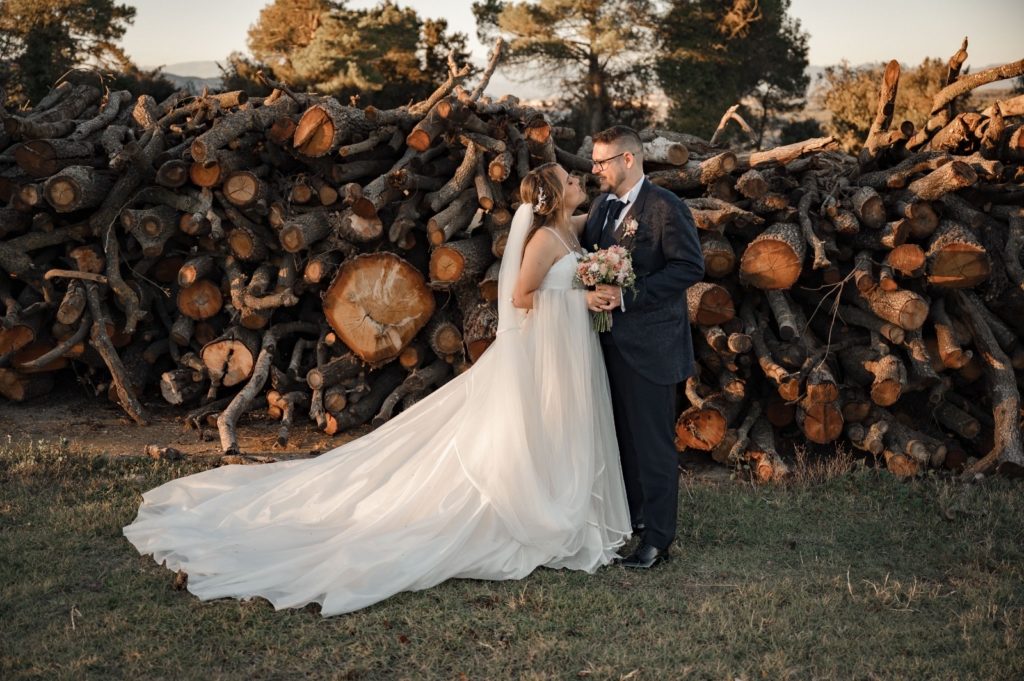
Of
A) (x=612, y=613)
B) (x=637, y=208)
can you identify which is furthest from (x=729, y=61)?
(x=612, y=613)

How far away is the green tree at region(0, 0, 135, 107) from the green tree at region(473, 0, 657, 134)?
12255 mm

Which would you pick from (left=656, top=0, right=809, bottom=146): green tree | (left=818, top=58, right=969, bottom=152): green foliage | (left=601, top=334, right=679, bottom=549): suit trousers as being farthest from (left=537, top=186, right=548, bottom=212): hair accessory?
(left=656, top=0, right=809, bottom=146): green tree

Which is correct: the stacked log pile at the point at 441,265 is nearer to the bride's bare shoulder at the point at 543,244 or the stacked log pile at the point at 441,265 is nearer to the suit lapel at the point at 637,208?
the suit lapel at the point at 637,208

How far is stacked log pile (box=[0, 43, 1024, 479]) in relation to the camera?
6.62 metres

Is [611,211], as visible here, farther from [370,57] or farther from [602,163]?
[370,57]

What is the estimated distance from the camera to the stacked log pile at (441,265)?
6.62m

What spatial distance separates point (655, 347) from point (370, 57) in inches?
1005

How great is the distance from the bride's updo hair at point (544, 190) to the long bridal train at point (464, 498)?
0.34m

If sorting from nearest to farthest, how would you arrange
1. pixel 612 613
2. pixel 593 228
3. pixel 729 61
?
pixel 612 613 < pixel 593 228 < pixel 729 61

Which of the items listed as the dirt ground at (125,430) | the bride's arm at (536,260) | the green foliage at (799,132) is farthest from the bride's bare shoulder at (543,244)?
the green foliage at (799,132)

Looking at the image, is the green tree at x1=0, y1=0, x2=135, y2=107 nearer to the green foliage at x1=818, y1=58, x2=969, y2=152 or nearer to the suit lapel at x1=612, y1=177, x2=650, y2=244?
the green foliage at x1=818, y1=58, x2=969, y2=152

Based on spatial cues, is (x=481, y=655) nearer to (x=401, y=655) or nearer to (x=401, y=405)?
(x=401, y=655)

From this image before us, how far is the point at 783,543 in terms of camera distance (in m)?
5.31

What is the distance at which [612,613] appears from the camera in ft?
14.1
